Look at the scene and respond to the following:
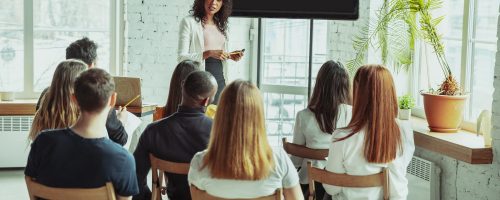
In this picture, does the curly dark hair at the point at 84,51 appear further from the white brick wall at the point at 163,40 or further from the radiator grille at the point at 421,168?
the radiator grille at the point at 421,168

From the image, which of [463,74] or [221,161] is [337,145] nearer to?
[221,161]

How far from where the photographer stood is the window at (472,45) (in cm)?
502

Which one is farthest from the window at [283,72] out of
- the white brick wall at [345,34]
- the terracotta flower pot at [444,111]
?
the terracotta flower pot at [444,111]

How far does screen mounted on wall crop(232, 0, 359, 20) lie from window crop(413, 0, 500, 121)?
2.48 feet

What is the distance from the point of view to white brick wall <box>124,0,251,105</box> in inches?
275

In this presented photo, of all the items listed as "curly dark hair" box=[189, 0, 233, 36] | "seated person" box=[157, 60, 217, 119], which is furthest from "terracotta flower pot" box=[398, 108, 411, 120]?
"seated person" box=[157, 60, 217, 119]

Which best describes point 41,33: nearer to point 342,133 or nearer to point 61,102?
point 61,102

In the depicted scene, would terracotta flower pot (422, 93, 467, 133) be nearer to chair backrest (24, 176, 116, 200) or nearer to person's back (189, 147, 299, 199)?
person's back (189, 147, 299, 199)

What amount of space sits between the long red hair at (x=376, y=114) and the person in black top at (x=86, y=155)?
1.13 meters

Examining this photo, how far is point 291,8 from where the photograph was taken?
579 cm

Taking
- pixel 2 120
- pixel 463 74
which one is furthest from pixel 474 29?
pixel 2 120

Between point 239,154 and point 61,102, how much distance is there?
129 centimetres

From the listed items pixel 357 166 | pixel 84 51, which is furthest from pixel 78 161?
pixel 84 51

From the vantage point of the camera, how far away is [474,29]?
17.0 ft
